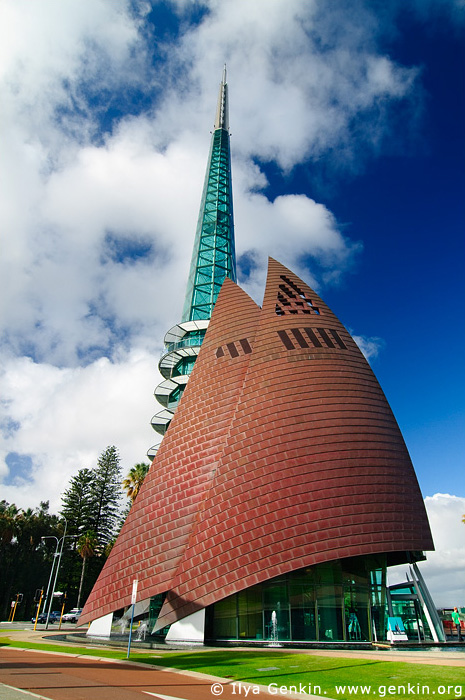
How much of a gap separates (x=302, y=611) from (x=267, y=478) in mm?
6542

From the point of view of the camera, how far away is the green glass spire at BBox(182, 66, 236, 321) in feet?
174

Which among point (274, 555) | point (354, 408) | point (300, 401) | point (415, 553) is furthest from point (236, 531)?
point (415, 553)

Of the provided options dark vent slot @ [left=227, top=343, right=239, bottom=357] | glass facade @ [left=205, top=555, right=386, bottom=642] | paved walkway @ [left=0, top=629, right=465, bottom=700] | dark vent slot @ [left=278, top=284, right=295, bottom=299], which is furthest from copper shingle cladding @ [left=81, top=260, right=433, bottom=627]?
paved walkway @ [left=0, top=629, right=465, bottom=700]

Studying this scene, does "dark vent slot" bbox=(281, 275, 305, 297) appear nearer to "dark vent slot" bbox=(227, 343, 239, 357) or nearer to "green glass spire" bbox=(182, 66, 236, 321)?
"dark vent slot" bbox=(227, 343, 239, 357)

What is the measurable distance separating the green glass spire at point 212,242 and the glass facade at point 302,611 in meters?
31.7

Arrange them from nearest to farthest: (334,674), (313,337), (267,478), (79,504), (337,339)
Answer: (334,674), (267,478), (313,337), (337,339), (79,504)

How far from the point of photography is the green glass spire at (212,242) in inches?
2083

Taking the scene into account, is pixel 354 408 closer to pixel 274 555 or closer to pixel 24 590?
pixel 274 555

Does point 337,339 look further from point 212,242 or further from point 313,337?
point 212,242

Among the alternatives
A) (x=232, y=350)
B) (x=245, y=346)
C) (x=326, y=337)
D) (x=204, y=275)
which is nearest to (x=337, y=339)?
(x=326, y=337)

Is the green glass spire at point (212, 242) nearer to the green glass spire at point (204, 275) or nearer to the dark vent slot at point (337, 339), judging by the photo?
the green glass spire at point (204, 275)

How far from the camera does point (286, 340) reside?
1153 inches

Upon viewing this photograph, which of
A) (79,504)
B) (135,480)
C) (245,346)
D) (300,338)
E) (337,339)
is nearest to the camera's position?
(300,338)

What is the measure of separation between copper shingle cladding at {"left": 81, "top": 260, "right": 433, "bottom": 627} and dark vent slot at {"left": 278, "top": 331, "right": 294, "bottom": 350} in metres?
0.12
